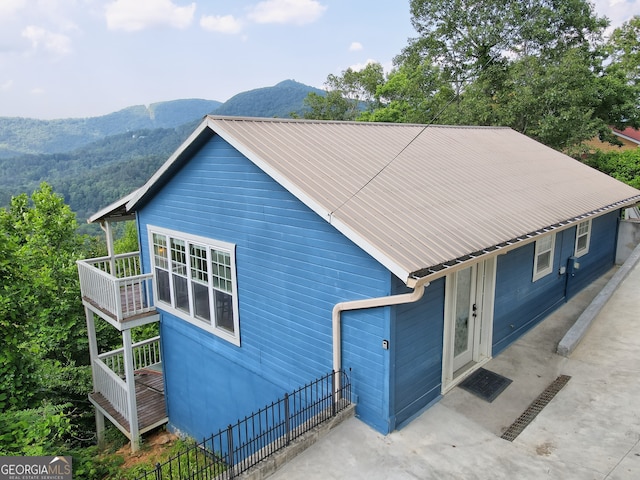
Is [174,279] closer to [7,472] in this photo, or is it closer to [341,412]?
[7,472]

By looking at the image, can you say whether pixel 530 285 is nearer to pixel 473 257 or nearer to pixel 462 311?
pixel 462 311

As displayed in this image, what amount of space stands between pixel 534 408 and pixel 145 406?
8.45m

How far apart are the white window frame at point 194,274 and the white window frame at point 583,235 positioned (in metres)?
7.94

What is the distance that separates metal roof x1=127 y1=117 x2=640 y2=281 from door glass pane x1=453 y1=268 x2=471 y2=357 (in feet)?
2.98

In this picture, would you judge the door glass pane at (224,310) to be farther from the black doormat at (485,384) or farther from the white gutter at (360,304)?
the black doormat at (485,384)

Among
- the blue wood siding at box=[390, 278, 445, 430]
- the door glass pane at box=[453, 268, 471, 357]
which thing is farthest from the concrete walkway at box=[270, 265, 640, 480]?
the door glass pane at box=[453, 268, 471, 357]

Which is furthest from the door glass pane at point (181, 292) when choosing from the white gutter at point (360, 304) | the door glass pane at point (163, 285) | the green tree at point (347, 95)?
the green tree at point (347, 95)

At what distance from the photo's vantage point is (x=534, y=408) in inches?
260

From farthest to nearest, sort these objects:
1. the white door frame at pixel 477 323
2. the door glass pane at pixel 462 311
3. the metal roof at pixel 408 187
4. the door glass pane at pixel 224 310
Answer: the door glass pane at pixel 224 310 < the door glass pane at pixel 462 311 < the white door frame at pixel 477 323 < the metal roof at pixel 408 187

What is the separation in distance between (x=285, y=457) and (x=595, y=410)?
4.43 metres

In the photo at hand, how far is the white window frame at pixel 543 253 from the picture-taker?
8.98m

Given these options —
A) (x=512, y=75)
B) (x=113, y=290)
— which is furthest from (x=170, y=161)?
(x=512, y=75)

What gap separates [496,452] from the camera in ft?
18.3

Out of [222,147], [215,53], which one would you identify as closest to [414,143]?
[222,147]
